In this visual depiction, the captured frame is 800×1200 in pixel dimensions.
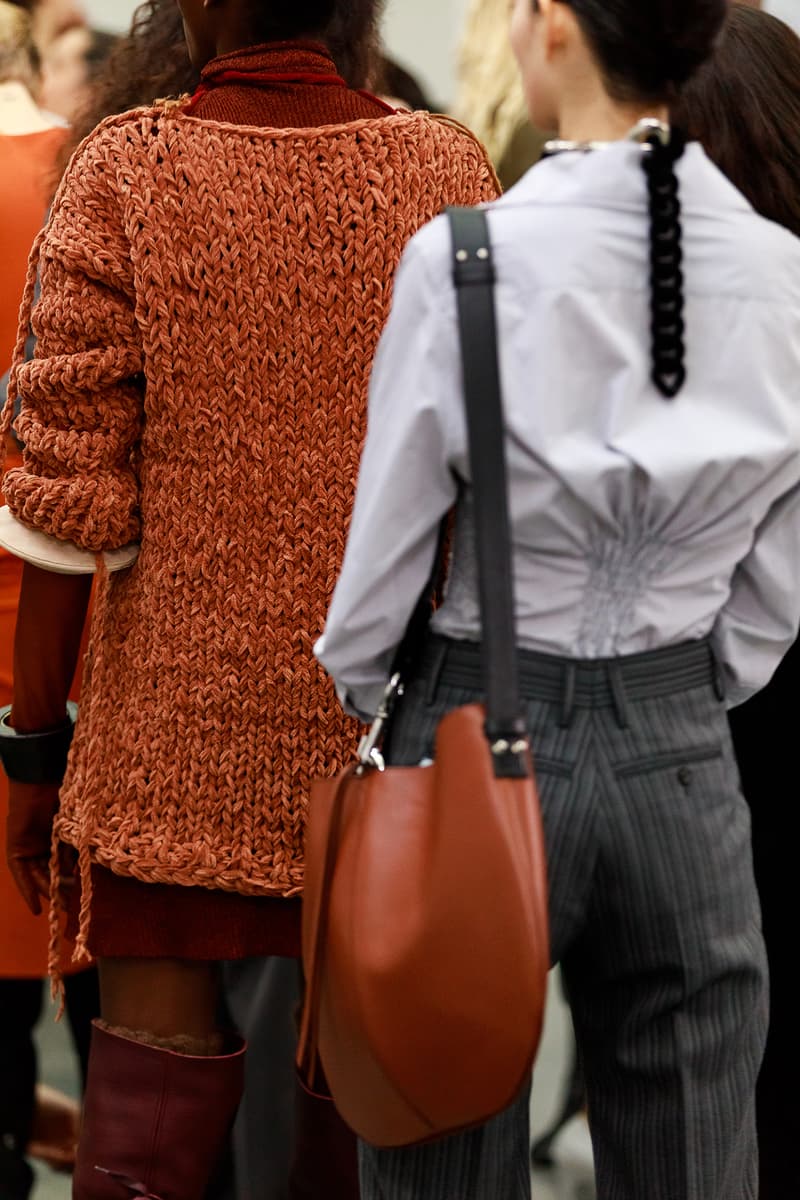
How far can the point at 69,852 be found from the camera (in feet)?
5.84

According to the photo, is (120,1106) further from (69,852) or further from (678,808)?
(678,808)

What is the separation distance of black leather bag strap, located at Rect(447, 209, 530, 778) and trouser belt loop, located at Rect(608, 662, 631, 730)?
0.12 metres

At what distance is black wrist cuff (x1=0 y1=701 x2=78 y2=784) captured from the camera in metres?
1.77

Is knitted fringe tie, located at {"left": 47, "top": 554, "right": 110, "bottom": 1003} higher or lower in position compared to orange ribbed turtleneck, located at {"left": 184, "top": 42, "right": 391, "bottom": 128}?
lower

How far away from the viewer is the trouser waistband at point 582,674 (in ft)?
4.26

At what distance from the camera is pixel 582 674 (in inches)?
51.3

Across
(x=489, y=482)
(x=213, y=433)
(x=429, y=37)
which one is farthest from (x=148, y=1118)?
(x=429, y=37)

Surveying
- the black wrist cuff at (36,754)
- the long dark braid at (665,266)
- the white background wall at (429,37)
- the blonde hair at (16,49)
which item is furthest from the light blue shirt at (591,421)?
the white background wall at (429,37)

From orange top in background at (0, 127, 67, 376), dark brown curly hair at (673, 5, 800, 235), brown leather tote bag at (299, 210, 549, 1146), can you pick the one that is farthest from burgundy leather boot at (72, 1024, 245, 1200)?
dark brown curly hair at (673, 5, 800, 235)

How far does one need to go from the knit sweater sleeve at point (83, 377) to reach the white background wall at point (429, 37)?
15.0 ft

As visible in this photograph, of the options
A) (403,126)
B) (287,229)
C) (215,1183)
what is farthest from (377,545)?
(215,1183)

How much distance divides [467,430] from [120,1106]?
94 centimetres

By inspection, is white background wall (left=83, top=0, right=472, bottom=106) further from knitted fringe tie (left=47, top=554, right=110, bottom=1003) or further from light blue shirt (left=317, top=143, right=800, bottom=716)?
light blue shirt (left=317, top=143, right=800, bottom=716)

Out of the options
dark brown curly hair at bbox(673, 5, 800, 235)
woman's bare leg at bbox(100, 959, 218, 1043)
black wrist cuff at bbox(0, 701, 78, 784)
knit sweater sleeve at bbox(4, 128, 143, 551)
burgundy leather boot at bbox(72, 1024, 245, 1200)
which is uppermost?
dark brown curly hair at bbox(673, 5, 800, 235)
